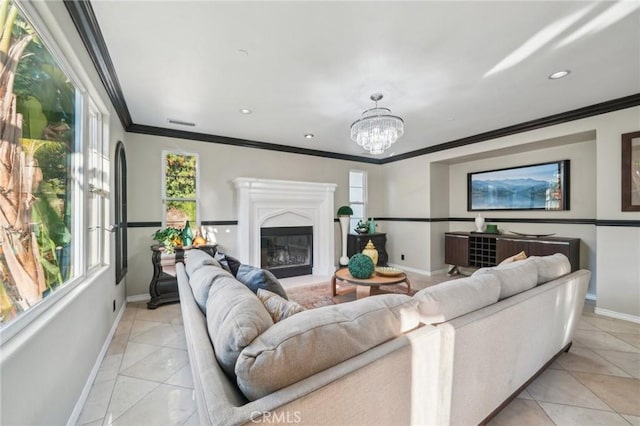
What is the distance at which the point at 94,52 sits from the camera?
80.3 inches

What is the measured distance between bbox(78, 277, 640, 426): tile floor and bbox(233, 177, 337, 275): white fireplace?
197 centimetres

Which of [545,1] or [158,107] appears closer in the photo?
[545,1]

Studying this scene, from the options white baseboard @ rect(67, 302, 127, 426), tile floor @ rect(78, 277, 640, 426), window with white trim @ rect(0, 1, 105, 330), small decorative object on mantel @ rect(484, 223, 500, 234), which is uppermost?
window with white trim @ rect(0, 1, 105, 330)

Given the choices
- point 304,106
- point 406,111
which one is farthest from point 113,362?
point 406,111

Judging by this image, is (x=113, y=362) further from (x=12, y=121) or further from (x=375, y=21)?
(x=375, y=21)

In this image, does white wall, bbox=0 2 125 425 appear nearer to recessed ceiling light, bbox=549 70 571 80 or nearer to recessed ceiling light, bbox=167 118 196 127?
recessed ceiling light, bbox=167 118 196 127

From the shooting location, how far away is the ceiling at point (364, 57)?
1.77 m

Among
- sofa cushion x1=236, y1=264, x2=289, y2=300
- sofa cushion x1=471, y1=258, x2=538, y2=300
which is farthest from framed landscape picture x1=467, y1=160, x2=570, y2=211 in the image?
sofa cushion x1=236, y1=264, x2=289, y2=300

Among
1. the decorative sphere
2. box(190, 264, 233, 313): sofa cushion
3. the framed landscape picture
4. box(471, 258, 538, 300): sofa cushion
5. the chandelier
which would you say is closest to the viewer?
box(190, 264, 233, 313): sofa cushion

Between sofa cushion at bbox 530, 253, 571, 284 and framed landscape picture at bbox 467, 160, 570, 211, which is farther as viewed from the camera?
framed landscape picture at bbox 467, 160, 570, 211

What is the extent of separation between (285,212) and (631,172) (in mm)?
4566

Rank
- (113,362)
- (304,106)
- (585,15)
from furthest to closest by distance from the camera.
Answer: (304,106), (113,362), (585,15)

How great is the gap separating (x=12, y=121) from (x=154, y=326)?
2468 mm

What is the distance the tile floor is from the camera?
1.66 meters
